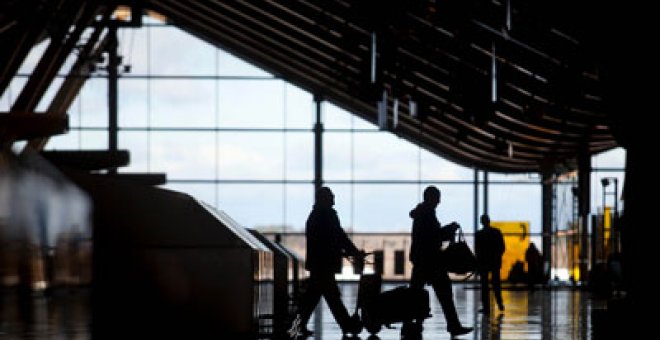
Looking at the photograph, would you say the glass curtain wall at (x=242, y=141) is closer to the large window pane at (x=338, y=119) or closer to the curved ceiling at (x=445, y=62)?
the large window pane at (x=338, y=119)

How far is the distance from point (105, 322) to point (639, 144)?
309 inches

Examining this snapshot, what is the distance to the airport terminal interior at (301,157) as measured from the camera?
422cm

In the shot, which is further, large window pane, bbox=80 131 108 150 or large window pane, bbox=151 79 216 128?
large window pane, bbox=80 131 108 150

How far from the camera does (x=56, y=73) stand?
127 feet

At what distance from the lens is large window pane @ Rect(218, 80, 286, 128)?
41.7 meters

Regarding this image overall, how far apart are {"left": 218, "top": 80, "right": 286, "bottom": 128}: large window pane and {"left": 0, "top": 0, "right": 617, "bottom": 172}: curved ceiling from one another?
0.61 m

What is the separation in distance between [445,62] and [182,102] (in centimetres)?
1198

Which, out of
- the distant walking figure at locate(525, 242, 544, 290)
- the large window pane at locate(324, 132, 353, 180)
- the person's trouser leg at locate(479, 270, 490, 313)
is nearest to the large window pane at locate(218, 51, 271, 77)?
the large window pane at locate(324, 132, 353, 180)

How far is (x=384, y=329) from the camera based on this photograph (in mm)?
14578

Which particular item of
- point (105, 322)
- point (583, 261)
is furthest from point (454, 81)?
point (105, 322)

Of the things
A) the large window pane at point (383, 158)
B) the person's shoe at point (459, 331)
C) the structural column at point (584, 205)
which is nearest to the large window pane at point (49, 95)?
the large window pane at point (383, 158)

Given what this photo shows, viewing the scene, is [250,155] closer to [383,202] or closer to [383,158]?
[383,158]

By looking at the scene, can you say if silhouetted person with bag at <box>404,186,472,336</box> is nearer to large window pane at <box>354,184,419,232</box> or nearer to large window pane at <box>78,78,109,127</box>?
large window pane at <box>78,78,109,127</box>

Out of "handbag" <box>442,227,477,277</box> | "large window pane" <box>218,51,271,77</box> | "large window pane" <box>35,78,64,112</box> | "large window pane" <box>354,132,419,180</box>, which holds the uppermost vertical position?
"large window pane" <box>218,51,271,77</box>
